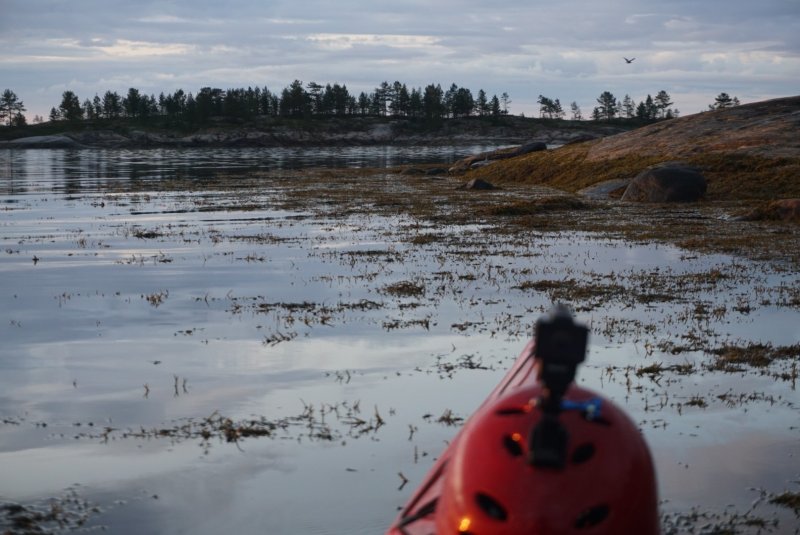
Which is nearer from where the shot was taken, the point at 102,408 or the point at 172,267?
the point at 102,408

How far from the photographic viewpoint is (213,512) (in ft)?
24.3

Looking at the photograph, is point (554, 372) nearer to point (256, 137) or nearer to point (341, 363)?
point (341, 363)

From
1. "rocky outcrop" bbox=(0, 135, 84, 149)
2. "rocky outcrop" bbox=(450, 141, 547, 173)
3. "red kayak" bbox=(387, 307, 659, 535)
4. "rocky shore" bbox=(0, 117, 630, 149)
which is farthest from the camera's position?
→ "rocky shore" bbox=(0, 117, 630, 149)

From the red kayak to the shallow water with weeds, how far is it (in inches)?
129

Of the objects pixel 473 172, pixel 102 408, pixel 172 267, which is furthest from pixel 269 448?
pixel 473 172

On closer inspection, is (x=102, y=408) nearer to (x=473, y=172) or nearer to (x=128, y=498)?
(x=128, y=498)

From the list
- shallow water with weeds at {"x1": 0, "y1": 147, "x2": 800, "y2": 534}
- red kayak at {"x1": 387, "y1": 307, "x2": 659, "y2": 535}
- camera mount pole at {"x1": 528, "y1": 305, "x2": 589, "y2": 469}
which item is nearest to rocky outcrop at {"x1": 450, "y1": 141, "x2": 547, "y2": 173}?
shallow water with weeds at {"x1": 0, "y1": 147, "x2": 800, "y2": 534}

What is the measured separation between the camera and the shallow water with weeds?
7727mm

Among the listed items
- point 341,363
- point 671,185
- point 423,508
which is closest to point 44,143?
point 671,185

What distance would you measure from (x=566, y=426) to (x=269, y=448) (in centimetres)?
552

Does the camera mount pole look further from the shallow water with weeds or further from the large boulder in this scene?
the large boulder

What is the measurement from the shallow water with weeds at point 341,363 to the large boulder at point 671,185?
404 inches

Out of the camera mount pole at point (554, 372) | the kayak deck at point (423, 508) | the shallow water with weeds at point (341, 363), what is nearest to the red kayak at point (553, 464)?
the camera mount pole at point (554, 372)

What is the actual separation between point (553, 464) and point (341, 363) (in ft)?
28.1
